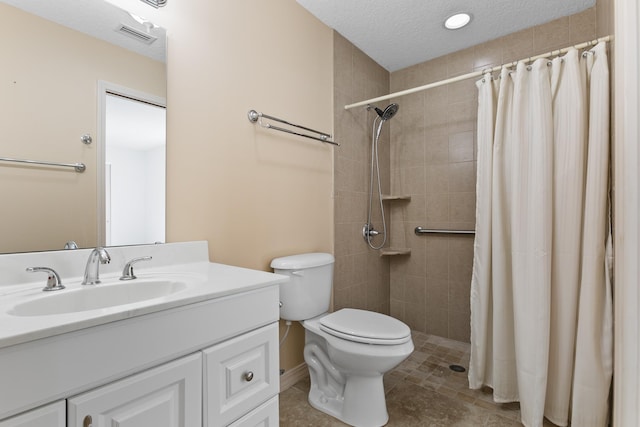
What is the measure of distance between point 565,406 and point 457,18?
223 cm

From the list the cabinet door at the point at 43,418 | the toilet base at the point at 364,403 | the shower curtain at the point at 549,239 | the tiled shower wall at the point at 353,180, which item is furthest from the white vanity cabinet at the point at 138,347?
the shower curtain at the point at 549,239

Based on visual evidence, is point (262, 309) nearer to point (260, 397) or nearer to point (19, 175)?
point (260, 397)

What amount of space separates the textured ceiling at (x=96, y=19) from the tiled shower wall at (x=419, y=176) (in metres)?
1.17

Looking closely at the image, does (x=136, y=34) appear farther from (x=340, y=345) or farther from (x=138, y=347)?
(x=340, y=345)

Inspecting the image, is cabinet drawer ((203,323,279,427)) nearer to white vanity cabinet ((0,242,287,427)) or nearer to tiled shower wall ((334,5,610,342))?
white vanity cabinet ((0,242,287,427))

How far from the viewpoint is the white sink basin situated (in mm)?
811

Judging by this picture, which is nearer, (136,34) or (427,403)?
(136,34)

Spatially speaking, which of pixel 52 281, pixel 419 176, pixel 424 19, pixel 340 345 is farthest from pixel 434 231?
pixel 52 281

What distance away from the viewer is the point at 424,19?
1.99 m

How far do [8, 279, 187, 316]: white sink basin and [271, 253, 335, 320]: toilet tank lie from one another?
2.15 feet

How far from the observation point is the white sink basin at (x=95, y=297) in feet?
2.66

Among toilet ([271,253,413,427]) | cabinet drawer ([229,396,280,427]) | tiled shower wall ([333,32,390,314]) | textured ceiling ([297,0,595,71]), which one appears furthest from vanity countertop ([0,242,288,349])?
textured ceiling ([297,0,595,71])

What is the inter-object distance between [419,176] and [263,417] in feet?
6.83

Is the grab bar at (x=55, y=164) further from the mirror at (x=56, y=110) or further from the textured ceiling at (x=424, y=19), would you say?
the textured ceiling at (x=424, y=19)
